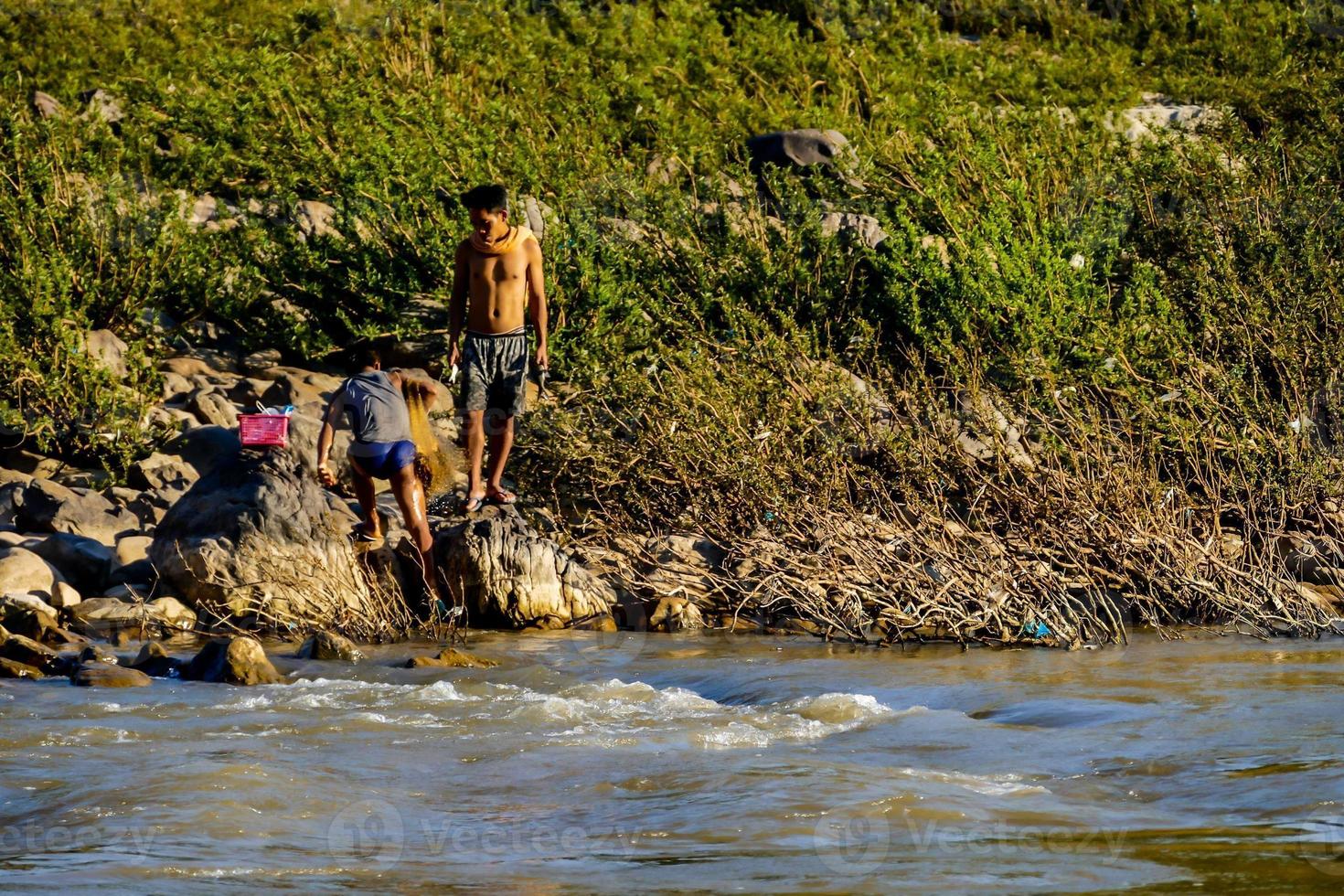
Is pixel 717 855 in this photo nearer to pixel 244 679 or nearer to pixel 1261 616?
pixel 244 679

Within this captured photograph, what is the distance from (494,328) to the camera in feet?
29.7

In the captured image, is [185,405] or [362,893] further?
[185,405]

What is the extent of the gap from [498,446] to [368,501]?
0.75 metres

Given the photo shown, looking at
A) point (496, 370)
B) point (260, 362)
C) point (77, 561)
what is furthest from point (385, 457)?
point (260, 362)

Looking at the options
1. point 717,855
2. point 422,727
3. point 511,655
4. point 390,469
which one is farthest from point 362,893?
point 390,469

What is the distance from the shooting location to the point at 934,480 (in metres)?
8.38

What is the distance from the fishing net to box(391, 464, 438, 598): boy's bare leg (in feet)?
3.71

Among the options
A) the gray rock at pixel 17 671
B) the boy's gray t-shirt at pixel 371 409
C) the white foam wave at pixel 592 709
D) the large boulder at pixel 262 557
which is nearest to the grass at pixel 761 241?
the boy's gray t-shirt at pixel 371 409

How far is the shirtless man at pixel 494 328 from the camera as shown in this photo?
8.95 metres

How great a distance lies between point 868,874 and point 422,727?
8.68 feet

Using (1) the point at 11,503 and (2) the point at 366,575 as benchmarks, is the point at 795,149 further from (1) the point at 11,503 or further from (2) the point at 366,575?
(1) the point at 11,503

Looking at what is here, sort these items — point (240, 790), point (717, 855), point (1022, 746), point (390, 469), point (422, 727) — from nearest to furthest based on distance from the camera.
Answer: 1. point (717, 855)
2. point (240, 790)
3. point (1022, 746)
4. point (422, 727)
5. point (390, 469)

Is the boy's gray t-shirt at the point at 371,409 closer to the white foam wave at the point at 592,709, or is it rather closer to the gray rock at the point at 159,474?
the white foam wave at the point at 592,709

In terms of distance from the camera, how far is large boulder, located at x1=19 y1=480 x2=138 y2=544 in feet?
32.0
